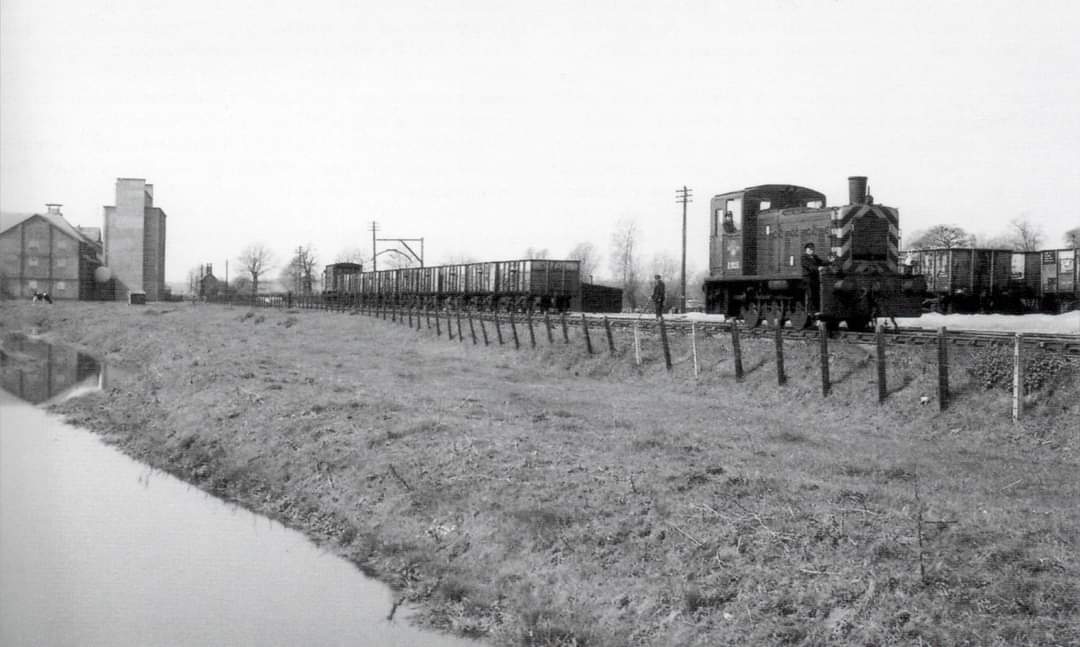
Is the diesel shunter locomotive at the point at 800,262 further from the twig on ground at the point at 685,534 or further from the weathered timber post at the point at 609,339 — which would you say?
the twig on ground at the point at 685,534

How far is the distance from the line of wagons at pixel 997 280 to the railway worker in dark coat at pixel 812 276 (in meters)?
15.4

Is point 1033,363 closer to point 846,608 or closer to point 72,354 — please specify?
point 846,608

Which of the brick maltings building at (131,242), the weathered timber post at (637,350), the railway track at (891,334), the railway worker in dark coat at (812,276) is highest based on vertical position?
the brick maltings building at (131,242)

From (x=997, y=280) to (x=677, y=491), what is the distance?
2847cm

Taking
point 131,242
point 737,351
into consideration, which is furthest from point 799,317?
point 131,242

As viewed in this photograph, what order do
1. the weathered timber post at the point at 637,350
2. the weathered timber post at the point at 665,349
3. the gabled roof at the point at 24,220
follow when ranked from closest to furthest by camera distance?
the weathered timber post at the point at 665,349, the weathered timber post at the point at 637,350, the gabled roof at the point at 24,220

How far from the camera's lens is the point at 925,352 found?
13641 mm

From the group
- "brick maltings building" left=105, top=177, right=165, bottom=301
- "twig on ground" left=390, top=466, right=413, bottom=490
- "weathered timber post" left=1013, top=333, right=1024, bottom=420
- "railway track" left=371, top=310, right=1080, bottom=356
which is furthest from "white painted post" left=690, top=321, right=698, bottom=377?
"brick maltings building" left=105, top=177, right=165, bottom=301

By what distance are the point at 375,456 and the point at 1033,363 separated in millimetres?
9212

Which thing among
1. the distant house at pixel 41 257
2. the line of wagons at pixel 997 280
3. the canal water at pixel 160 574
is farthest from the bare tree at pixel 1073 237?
the distant house at pixel 41 257

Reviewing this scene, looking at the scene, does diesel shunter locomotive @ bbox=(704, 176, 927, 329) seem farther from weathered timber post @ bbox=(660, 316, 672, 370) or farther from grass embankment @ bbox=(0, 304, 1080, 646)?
weathered timber post @ bbox=(660, 316, 672, 370)

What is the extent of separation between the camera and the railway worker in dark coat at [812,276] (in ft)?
56.1

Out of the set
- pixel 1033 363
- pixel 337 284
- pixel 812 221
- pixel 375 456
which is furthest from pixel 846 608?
pixel 337 284

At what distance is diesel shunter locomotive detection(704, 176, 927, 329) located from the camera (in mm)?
16922
